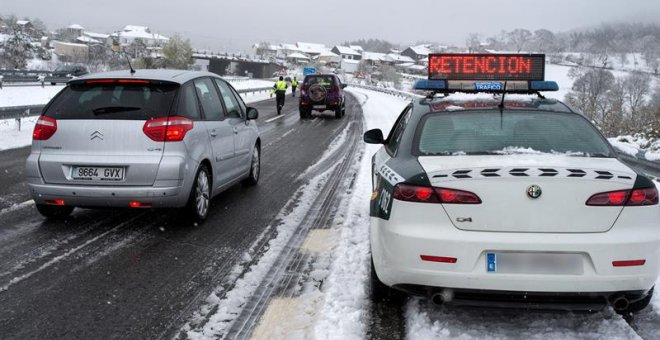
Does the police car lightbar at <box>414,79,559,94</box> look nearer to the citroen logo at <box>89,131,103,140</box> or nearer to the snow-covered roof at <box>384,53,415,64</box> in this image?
the citroen logo at <box>89,131,103,140</box>

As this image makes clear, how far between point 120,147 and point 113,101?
53 centimetres

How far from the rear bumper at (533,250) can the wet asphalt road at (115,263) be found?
1.60 metres

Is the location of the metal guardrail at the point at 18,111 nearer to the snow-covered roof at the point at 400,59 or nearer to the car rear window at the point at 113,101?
the car rear window at the point at 113,101

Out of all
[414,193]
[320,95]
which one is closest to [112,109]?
[414,193]

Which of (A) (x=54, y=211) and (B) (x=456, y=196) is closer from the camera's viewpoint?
(B) (x=456, y=196)

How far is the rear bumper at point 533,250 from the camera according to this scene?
303 centimetres

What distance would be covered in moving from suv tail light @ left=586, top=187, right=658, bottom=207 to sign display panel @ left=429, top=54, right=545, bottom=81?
87.7 inches

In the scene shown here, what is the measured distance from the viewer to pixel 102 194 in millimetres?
5117

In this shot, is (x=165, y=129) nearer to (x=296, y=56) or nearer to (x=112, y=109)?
(x=112, y=109)

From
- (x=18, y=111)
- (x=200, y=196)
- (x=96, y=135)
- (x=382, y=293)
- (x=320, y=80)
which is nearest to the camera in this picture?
(x=382, y=293)

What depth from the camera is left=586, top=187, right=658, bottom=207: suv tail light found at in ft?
9.99

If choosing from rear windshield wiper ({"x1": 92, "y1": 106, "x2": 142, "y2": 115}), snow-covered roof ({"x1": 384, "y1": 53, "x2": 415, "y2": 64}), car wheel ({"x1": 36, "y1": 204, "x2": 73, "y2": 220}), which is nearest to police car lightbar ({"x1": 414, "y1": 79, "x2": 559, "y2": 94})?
rear windshield wiper ({"x1": 92, "y1": 106, "x2": 142, "y2": 115})

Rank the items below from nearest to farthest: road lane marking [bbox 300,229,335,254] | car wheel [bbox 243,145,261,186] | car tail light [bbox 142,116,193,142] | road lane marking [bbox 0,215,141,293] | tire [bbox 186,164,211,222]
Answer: road lane marking [bbox 0,215,141,293] < road lane marking [bbox 300,229,335,254] < car tail light [bbox 142,116,193,142] < tire [bbox 186,164,211,222] < car wheel [bbox 243,145,261,186]

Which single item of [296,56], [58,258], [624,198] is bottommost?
[58,258]
